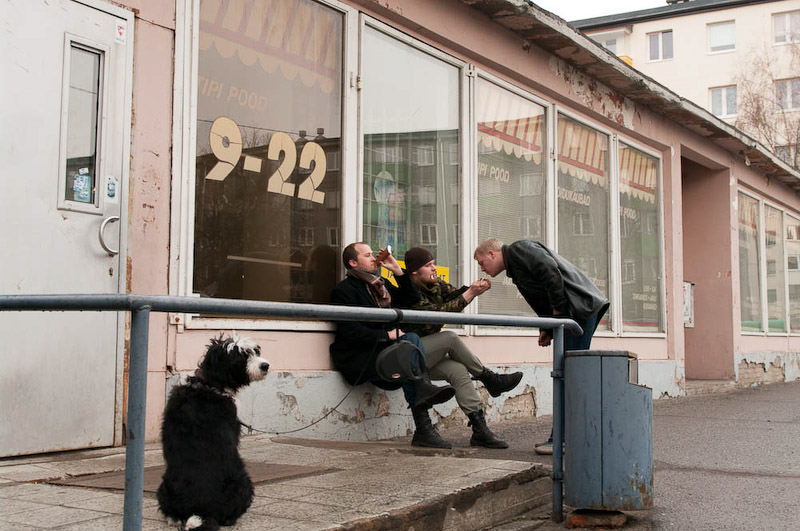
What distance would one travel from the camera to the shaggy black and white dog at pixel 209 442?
2.97 metres

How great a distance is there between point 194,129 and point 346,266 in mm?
1576

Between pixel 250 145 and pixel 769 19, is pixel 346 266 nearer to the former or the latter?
pixel 250 145

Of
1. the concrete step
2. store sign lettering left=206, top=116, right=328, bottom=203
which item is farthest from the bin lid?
the concrete step

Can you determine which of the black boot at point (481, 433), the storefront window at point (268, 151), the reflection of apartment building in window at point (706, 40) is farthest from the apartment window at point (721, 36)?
the black boot at point (481, 433)

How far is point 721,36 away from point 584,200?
38.2 m

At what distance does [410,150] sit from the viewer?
7754mm

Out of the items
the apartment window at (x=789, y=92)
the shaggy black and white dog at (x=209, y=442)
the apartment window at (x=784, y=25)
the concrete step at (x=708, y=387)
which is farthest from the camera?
the apartment window at (x=784, y=25)

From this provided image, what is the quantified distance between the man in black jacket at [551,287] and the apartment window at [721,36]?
42564 millimetres

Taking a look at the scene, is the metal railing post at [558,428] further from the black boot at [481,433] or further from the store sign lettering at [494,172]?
the store sign lettering at [494,172]

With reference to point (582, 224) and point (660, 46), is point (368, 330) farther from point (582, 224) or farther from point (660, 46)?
point (660, 46)

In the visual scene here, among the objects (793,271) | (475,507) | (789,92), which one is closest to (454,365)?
(475,507)

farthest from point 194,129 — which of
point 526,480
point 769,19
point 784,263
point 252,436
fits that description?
point 769,19

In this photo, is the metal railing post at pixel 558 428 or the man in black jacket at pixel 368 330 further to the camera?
the man in black jacket at pixel 368 330

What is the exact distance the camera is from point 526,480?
4.47 meters
